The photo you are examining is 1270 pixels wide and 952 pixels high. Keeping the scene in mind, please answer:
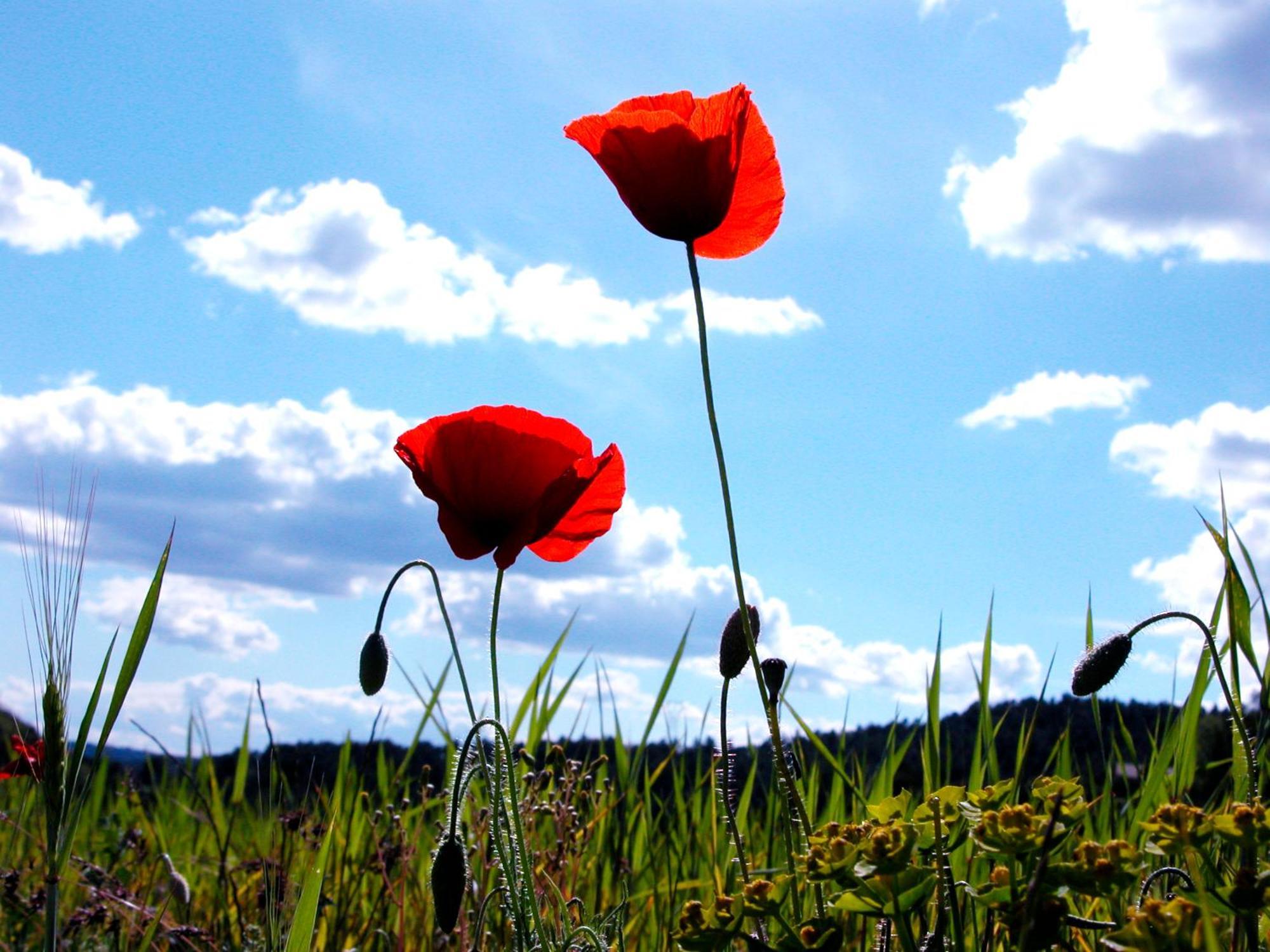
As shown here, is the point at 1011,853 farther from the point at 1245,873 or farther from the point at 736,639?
the point at 736,639

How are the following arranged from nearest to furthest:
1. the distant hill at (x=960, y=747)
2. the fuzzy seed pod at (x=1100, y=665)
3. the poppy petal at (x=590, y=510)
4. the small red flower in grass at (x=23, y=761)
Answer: the fuzzy seed pod at (x=1100, y=665) < the poppy petal at (x=590, y=510) < the small red flower in grass at (x=23, y=761) < the distant hill at (x=960, y=747)

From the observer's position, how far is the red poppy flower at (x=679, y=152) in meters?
1.90

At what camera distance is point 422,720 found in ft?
11.6

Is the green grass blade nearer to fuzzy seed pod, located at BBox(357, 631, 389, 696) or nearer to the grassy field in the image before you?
the grassy field

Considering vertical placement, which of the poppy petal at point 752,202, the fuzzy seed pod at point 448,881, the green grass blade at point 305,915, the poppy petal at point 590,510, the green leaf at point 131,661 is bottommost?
the green grass blade at point 305,915

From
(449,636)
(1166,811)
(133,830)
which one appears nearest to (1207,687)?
(1166,811)

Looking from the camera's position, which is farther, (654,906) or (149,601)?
(654,906)

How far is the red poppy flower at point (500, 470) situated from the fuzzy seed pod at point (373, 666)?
29cm

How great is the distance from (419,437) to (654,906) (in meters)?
1.20

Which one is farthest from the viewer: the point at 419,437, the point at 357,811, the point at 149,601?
the point at 357,811

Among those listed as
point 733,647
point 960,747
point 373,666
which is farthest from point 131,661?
point 960,747

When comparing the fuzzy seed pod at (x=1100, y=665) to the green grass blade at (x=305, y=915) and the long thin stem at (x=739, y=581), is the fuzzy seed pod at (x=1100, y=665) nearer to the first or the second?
the long thin stem at (x=739, y=581)

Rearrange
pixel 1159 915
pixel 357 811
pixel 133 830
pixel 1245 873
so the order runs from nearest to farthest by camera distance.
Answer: pixel 1159 915, pixel 1245 873, pixel 357 811, pixel 133 830

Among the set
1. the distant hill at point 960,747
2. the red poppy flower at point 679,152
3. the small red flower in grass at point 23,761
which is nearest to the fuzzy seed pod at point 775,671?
the red poppy flower at point 679,152
